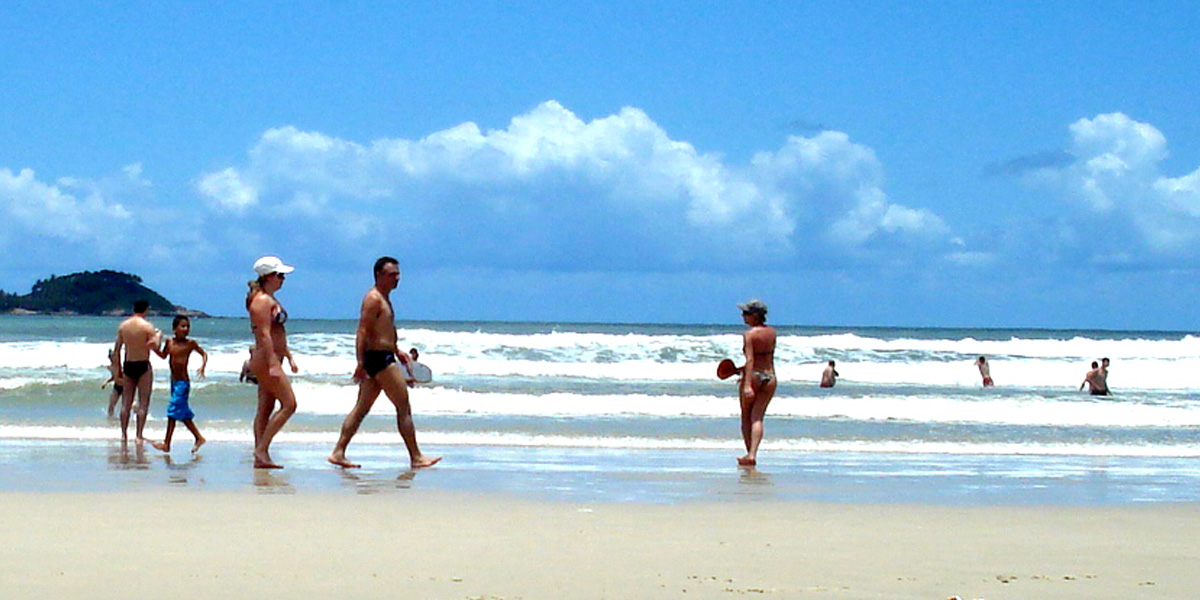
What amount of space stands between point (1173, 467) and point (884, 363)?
26.6 m

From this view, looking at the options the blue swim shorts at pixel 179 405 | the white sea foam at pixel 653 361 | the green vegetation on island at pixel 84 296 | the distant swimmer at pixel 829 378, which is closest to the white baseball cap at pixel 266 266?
the blue swim shorts at pixel 179 405

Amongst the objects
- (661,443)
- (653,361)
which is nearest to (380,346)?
(661,443)

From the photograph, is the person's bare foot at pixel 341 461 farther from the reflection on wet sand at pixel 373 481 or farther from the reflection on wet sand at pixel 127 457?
the reflection on wet sand at pixel 127 457

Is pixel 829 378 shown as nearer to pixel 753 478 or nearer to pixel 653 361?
pixel 653 361

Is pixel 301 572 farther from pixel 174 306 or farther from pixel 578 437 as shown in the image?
pixel 174 306

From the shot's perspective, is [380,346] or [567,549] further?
[380,346]

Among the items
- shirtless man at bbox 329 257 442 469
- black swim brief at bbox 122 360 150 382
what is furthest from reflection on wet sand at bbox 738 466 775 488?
black swim brief at bbox 122 360 150 382

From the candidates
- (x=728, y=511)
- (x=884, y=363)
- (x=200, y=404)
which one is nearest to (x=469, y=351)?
(x=884, y=363)

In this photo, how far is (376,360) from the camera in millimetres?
9719

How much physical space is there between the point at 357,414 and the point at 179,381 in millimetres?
2852

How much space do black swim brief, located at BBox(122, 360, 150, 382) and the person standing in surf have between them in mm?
6001

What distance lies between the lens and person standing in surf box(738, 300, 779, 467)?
11.0m

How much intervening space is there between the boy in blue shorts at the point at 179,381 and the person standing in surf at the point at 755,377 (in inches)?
198

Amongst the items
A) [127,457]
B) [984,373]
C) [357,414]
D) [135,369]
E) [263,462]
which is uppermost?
[984,373]
